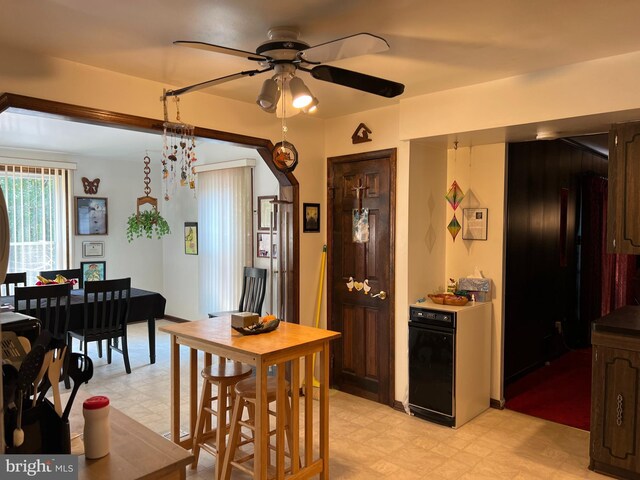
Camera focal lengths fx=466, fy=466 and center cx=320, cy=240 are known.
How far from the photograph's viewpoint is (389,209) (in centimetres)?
394

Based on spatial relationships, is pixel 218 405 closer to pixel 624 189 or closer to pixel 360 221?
pixel 360 221

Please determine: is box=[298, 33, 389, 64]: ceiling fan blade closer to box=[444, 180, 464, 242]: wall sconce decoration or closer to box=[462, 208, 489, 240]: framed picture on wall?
box=[444, 180, 464, 242]: wall sconce decoration

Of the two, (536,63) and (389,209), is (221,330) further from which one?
(536,63)

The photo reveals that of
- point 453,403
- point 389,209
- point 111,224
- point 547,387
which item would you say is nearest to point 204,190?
point 111,224

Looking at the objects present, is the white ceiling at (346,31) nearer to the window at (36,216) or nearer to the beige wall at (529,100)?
the beige wall at (529,100)

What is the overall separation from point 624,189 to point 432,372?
1.83 m

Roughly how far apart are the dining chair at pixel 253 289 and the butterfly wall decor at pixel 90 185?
298 centimetres

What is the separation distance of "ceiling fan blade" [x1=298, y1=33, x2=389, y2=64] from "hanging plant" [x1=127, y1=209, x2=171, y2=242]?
192 inches

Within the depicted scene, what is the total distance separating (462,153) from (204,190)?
3.49 metres

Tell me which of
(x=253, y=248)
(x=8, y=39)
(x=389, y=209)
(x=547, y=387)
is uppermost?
(x=8, y=39)

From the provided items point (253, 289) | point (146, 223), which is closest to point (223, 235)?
point (253, 289)

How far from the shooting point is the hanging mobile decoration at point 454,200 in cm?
395

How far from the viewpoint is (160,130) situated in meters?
3.21

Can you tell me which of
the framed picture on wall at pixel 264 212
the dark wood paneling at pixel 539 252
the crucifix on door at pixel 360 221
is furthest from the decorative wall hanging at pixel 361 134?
the framed picture on wall at pixel 264 212
